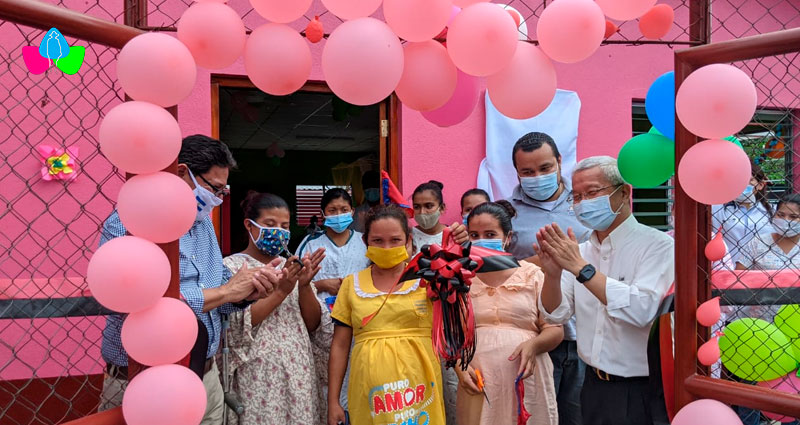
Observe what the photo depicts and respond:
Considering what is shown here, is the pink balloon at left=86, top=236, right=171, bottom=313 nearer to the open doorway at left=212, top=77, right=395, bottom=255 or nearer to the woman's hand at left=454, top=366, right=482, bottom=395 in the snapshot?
the woman's hand at left=454, top=366, right=482, bottom=395

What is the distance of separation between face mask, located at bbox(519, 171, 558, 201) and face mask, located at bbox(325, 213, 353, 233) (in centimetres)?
109

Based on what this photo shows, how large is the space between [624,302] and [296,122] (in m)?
5.57

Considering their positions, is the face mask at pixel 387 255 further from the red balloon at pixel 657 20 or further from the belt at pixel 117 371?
the red balloon at pixel 657 20

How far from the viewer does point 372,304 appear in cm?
277

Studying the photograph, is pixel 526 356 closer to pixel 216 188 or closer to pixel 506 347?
pixel 506 347

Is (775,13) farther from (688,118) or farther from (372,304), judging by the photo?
(372,304)

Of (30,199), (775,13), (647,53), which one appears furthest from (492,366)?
(775,13)

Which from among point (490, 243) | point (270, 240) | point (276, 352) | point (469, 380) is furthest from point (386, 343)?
point (270, 240)

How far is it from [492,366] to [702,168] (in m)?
1.19

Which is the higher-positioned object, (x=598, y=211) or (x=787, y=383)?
(x=598, y=211)

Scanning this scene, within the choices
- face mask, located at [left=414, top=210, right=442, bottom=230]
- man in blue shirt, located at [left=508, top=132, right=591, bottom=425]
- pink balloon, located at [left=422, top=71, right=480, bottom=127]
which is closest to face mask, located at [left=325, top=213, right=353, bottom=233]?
face mask, located at [left=414, top=210, right=442, bottom=230]

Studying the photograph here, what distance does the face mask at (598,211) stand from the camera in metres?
2.61

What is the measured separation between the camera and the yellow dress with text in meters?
2.63

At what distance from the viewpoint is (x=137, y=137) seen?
1763 mm
